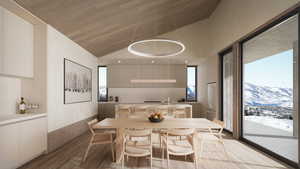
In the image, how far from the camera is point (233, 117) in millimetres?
4621

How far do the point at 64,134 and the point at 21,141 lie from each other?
52.5 inches

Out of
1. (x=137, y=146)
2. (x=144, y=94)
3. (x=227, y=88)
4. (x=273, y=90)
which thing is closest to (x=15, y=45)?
(x=137, y=146)

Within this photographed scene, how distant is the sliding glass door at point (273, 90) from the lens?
288 centimetres

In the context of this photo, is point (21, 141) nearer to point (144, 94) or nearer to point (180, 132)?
point (180, 132)

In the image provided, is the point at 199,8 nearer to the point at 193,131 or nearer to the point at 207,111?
the point at 207,111

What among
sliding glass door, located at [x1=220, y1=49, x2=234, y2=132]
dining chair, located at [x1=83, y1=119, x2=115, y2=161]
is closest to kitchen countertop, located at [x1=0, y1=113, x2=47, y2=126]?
dining chair, located at [x1=83, y1=119, x2=115, y2=161]

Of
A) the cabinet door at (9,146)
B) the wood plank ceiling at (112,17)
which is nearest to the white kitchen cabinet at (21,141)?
the cabinet door at (9,146)

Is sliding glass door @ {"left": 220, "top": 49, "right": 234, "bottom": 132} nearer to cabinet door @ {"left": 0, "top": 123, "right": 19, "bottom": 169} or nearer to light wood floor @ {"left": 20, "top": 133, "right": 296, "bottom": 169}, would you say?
light wood floor @ {"left": 20, "top": 133, "right": 296, "bottom": 169}

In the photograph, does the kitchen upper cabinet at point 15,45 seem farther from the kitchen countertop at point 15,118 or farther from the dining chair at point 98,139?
the dining chair at point 98,139

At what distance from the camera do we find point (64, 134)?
159 inches

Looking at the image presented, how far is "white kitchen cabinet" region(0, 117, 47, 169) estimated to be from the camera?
2.44 m

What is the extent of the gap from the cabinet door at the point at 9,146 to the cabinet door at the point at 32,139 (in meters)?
0.11

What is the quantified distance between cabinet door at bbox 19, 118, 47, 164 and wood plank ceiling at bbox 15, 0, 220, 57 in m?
2.03

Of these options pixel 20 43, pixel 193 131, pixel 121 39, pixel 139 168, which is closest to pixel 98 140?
pixel 139 168
